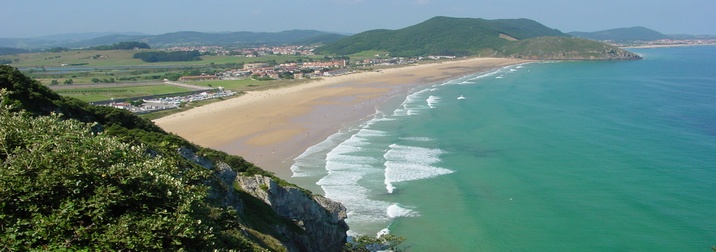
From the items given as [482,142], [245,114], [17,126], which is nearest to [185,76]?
[245,114]

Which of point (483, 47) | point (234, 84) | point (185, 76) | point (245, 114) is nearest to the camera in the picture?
point (245, 114)

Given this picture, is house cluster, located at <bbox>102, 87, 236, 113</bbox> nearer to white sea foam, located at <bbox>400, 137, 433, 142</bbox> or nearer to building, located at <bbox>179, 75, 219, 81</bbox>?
building, located at <bbox>179, 75, 219, 81</bbox>

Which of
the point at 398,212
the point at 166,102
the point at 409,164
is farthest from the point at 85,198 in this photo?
the point at 166,102

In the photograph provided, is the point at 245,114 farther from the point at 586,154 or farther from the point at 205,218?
the point at 205,218

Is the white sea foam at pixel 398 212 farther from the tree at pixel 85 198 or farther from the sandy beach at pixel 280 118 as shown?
the tree at pixel 85 198

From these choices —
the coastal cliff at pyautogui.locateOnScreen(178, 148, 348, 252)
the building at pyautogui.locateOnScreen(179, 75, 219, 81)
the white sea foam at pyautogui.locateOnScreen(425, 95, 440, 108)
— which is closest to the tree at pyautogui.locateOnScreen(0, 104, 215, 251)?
the coastal cliff at pyautogui.locateOnScreen(178, 148, 348, 252)

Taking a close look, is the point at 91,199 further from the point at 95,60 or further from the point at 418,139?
the point at 95,60

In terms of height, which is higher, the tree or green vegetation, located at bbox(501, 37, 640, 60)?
green vegetation, located at bbox(501, 37, 640, 60)
